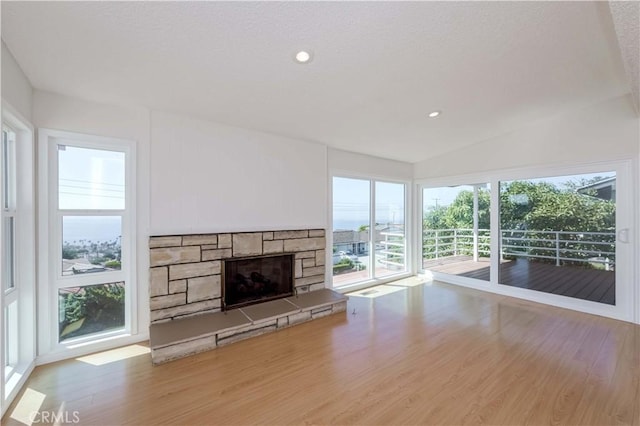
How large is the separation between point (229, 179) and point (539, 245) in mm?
4621

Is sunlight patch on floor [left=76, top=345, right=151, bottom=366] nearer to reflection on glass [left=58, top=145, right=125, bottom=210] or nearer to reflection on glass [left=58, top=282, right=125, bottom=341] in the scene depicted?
reflection on glass [left=58, top=282, right=125, bottom=341]

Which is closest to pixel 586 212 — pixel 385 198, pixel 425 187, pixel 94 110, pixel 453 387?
pixel 425 187

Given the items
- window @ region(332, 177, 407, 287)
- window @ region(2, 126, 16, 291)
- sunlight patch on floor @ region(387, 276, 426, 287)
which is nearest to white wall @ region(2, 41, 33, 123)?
window @ region(2, 126, 16, 291)

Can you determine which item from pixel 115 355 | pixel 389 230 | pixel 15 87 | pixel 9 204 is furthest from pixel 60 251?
pixel 389 230

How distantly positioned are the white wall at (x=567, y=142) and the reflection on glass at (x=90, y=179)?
520 centimetres

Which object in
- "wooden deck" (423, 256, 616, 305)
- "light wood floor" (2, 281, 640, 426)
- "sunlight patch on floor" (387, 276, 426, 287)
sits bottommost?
"light wood floor" (2, 281, 640, 426)

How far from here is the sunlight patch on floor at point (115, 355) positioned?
258cm

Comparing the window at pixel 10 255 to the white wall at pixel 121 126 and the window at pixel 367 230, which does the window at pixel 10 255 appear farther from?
the window at pixel 367 230

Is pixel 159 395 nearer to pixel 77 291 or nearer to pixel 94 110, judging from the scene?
pixel 77 291

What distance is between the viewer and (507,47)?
2346 millimetres

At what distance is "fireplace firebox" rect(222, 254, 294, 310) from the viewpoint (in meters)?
3.43

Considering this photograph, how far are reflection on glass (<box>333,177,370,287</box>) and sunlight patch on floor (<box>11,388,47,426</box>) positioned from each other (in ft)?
11.5

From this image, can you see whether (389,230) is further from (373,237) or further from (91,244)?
(91,244)

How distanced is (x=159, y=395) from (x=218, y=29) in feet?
8.88
